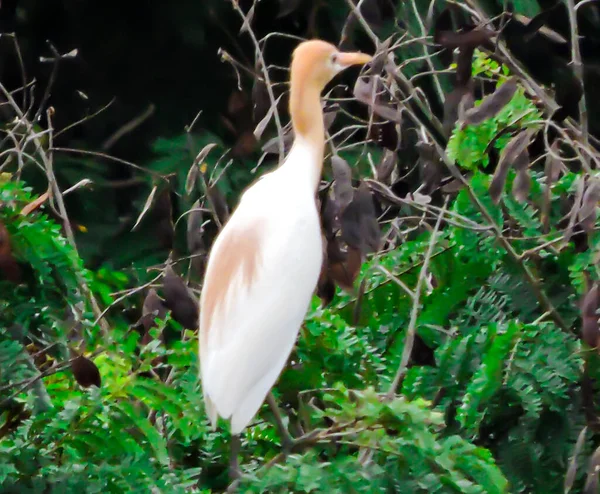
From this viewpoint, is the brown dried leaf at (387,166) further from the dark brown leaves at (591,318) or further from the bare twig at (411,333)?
the dark brown leaves at (591,318)

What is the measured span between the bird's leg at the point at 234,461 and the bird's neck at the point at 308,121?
405mm

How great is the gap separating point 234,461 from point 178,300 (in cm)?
27

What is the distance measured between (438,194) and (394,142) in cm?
48

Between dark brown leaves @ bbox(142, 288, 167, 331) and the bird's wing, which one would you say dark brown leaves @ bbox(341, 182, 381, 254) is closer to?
the bird's wing

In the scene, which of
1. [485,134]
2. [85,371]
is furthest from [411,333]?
[85,371]

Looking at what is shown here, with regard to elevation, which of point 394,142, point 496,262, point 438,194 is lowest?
point 438,194

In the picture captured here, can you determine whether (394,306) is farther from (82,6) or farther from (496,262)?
(82,6)

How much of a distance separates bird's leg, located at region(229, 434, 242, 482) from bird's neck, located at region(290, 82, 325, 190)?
0.41 meters

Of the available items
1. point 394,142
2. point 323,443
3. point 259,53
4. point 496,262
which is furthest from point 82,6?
point 323,443

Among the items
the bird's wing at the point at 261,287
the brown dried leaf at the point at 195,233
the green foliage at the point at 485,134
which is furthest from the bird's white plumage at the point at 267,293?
the green foliage at the point at 485,134

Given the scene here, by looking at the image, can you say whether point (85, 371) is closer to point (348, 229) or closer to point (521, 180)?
point (348, 229)

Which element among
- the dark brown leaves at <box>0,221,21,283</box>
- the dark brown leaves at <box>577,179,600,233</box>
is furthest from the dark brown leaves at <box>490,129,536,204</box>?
the dark brown leaves at <box>0,221,21,283</box>

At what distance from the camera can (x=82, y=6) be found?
10.8 feet

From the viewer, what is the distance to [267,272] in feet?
5.03
